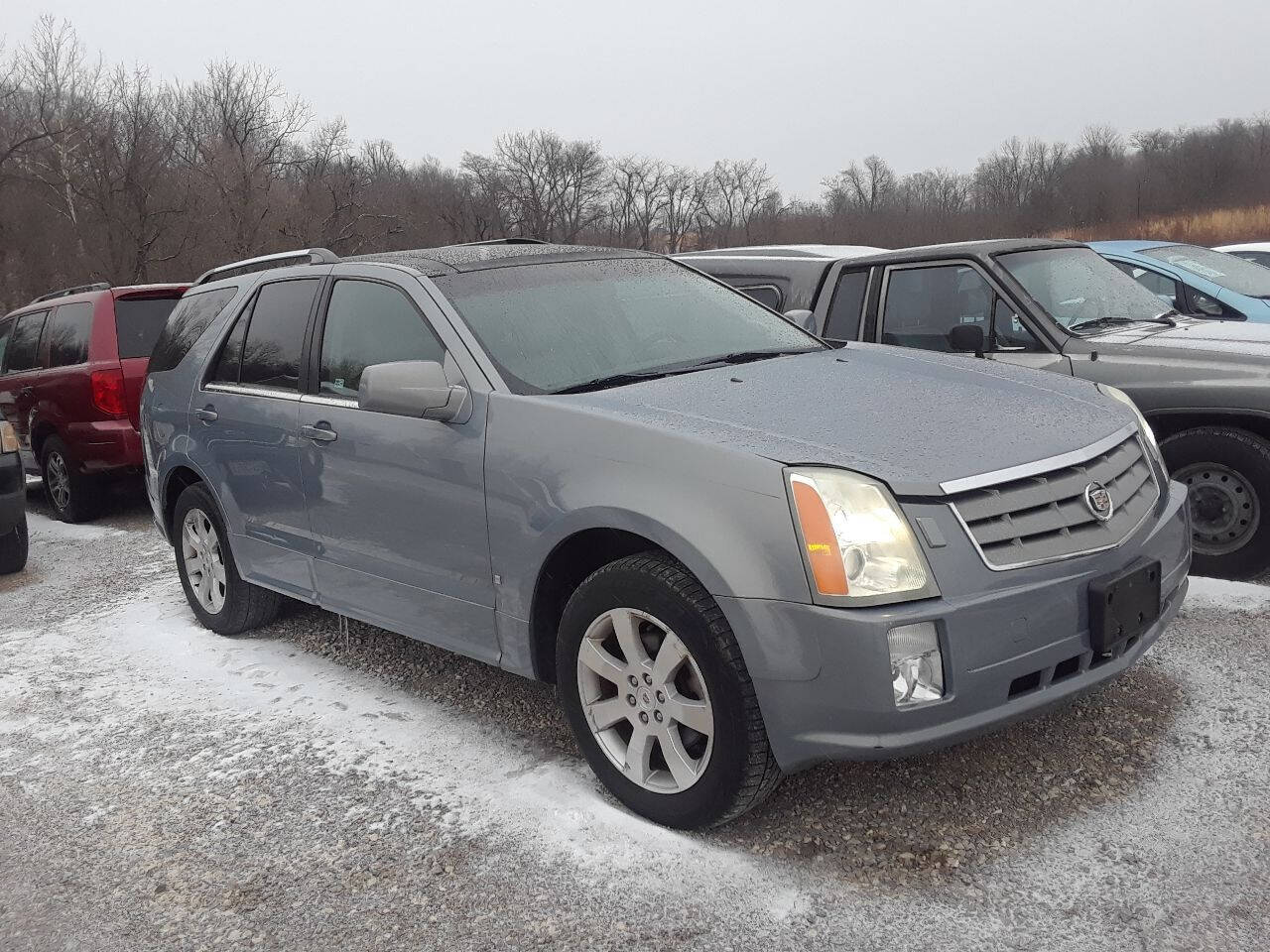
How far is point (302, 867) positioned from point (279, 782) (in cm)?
61

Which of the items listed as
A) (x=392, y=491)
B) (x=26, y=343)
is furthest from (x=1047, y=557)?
(x=26, y=343)

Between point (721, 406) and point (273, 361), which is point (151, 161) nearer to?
point (273, 361)

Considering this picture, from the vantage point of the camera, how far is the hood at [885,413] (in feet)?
9.38

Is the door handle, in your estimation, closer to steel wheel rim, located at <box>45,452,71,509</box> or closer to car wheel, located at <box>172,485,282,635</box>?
car wheel, located at <box>172,485,282,635</box>

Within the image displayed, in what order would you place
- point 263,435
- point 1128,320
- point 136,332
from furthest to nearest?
point 136,332 < point 1128,320 < point 263,435

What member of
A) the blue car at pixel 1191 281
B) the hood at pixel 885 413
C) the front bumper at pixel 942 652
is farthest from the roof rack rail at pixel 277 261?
the blue car at pixel 1191 281

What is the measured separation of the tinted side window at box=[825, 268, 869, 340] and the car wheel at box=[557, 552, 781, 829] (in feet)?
11.4

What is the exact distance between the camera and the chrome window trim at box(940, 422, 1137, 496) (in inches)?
108

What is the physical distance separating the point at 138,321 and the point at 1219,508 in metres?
7.67

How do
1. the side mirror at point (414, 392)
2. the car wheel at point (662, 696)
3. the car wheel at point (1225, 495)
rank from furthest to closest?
the car wheel at point (1225, 495) < the side mirror at point (414, 392) < the car wheel at point (662, 696)

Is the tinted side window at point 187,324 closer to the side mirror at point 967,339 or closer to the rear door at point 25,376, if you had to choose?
the side mirror at point 967,339

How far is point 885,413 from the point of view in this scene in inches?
126

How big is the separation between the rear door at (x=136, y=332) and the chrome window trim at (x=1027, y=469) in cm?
717

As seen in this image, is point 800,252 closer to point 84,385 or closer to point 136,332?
point 136,332
